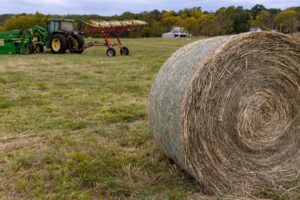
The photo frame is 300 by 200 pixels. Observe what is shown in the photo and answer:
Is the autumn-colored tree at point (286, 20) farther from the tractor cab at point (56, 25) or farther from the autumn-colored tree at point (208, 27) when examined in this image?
the autumn-colored tree at point (208, 27)

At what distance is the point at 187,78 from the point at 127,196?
1.29 meters

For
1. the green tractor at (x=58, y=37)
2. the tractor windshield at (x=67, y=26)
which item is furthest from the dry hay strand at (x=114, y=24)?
the tractor windshield at (x=67, y=26)

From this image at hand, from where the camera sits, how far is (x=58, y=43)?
1602cm

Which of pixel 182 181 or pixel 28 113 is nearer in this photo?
pixel 182 181

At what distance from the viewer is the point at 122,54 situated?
630 inches

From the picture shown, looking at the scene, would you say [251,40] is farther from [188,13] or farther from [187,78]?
[188,13]

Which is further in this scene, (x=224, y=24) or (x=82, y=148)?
(x=224, y=24)

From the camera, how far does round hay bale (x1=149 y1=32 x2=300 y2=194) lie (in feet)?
9.92

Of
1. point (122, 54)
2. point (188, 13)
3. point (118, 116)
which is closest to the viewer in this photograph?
point (118, 116)

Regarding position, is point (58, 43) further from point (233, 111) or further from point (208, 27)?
point (208, 27)

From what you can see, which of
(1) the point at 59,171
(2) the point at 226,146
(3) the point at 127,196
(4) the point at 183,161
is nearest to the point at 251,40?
(2) the point at 226,146

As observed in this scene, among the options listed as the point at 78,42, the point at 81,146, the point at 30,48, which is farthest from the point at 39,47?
the point at 81,146

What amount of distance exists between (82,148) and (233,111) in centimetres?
201

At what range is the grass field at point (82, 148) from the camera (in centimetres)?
309
